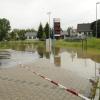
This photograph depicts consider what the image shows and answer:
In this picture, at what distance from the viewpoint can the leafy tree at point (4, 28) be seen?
5433 inches

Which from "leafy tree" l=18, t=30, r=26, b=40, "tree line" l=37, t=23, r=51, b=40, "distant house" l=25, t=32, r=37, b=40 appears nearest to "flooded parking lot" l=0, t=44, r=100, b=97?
"tree line" l=37, t=23, r=51, b=40

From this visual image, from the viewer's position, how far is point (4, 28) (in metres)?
143

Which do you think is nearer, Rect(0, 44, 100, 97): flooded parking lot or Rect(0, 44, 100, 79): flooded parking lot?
Rect(0, 44, 100, 97): flooded parking lot

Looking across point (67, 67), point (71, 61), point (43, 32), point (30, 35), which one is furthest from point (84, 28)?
point (67, 67)

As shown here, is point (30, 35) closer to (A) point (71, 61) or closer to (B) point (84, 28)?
(B) point (84, 28)

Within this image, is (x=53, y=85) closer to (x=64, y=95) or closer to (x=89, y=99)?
(x=64, y=95)

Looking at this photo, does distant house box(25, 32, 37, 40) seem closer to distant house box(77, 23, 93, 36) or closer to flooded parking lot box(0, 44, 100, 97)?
distant house box(77, 23, 93, 36)

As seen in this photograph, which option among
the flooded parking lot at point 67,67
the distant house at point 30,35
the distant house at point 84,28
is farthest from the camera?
the distant house at point 30,35

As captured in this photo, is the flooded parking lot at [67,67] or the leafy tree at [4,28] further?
the leafy tree at [4,28]

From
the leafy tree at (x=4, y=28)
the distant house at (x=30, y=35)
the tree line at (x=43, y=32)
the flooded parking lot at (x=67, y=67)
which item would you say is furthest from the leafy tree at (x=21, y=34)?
the flooded parking lot at (x=67, y=67)

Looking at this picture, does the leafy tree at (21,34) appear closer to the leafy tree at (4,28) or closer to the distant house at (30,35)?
the distant house at (30,35)

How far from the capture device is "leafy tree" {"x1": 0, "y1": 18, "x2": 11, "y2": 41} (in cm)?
13799

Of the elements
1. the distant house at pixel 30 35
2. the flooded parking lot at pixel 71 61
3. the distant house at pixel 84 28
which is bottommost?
the flooded parking lot at pixel 71 61

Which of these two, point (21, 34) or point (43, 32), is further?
point (21, 34)
